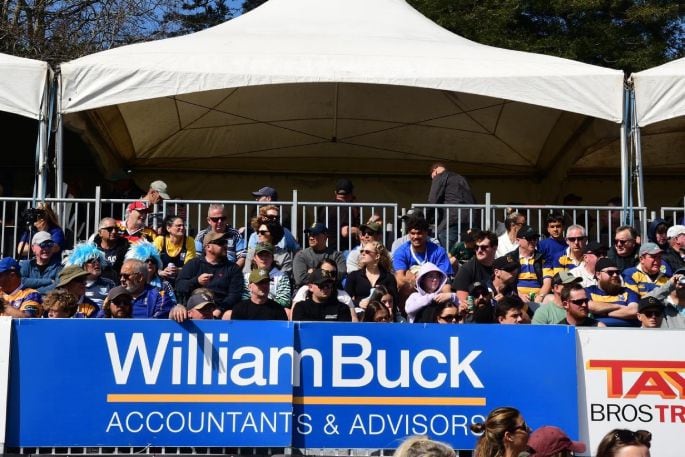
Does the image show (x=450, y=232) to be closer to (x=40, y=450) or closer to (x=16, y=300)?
(x=16, y=300)

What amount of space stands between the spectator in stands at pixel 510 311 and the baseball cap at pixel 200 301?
2.16 m

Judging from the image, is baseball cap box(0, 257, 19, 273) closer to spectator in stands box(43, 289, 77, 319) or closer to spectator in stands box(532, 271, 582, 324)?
spectator in stands box(43, 289, 77, 319)

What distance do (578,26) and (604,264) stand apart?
16.3 meters

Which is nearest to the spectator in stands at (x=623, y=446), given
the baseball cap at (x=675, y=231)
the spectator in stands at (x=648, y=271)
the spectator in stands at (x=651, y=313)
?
the spectator in stands at (x=651, y=313)

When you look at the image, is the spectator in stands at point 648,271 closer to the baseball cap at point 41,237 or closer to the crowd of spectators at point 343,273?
the crowd of spectators at point 343,273

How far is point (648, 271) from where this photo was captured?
11102 millimetres

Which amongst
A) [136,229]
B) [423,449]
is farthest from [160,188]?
[423,449]

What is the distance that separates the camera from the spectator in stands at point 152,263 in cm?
984

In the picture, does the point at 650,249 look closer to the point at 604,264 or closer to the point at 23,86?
the point at 604,264

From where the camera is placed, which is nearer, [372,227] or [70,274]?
[70,274]

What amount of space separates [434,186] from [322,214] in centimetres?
123

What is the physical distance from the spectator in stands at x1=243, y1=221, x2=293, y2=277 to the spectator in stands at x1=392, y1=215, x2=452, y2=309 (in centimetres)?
98

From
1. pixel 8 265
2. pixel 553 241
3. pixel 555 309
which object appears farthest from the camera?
pixel 553 241

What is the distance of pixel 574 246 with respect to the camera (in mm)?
11664
